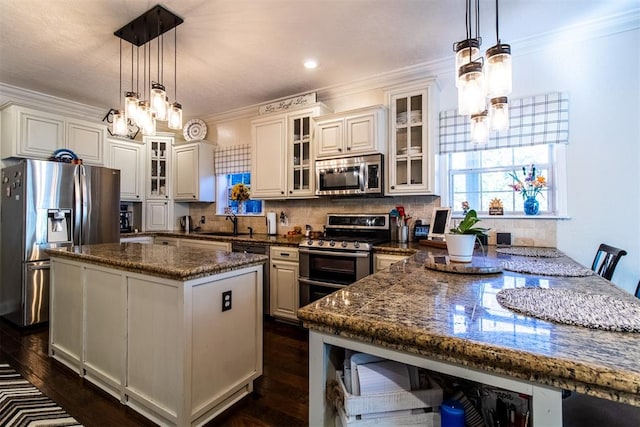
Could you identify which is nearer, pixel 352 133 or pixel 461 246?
pixel 461 246

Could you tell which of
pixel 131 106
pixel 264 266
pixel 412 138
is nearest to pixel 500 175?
pixel 412 138

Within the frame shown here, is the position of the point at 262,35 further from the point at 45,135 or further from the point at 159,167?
the point at 159,167

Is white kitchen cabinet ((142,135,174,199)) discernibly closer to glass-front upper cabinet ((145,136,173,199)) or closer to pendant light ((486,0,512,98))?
glass-front upper cabinet ((145,136,173,199))

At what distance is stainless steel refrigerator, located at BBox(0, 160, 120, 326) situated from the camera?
3.07 meters

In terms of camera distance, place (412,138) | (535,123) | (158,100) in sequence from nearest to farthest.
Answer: (158,100) → (535,123) → (412,138)

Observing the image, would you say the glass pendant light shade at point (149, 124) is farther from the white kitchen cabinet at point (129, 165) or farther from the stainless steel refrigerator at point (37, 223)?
the white kitchen cabinet at point (129, 165)

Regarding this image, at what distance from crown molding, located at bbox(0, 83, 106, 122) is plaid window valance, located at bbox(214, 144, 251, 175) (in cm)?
173

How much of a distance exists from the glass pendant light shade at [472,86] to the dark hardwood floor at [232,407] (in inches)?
75.3

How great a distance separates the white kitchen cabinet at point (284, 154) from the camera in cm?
356

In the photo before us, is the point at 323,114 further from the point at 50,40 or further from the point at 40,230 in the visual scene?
the point at 40,230

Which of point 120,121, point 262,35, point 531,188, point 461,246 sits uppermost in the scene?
point 262,35

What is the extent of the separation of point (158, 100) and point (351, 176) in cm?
187

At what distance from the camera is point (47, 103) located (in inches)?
150

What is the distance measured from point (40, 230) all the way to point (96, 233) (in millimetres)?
494
